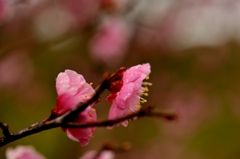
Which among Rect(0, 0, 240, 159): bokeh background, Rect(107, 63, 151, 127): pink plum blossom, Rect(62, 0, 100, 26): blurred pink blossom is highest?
Rect(107, 63, 151, 127): pink plum blossom

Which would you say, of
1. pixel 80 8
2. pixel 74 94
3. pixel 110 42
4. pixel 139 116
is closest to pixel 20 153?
pixel 74 94

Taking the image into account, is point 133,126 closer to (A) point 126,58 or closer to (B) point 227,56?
(A) point 126,58

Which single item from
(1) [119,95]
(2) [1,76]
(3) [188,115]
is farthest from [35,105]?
(1) [119,95]

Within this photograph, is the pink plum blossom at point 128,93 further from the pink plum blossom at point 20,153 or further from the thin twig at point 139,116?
the pink plum blossom at point 20,153

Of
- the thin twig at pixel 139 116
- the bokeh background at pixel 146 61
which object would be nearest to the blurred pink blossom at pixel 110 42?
the bokeh background at pixel 146 61

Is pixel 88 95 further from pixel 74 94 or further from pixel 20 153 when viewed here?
pixel 20 153

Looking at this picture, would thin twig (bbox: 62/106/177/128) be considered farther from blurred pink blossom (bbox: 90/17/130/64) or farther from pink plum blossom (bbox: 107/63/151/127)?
blurred pink blossom (bbox: 90/17/130/64)

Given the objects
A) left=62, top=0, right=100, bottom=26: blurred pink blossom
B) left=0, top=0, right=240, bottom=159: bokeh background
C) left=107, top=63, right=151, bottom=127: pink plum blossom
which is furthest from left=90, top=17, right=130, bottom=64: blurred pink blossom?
left=107, top=63, right=151, bottom=127: pink plum blossom
